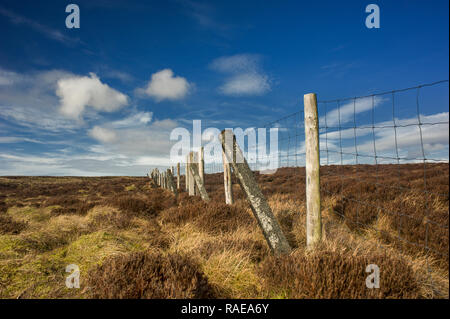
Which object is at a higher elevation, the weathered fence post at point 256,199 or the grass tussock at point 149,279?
the weathered fence post at point 256,199

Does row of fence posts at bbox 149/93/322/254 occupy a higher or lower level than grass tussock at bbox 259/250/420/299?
higher

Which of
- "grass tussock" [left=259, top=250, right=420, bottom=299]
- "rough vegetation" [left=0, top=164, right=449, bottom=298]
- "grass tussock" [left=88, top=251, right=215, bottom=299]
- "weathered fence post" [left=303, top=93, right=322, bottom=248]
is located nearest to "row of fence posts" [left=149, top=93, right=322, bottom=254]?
"weathered fence post" [left=303, top=93, right=322, bottom=248]

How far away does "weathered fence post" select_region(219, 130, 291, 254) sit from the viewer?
313 centimetres

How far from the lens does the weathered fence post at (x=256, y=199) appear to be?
10.3 feet

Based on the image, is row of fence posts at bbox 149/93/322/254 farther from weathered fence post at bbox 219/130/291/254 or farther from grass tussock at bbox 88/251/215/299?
grass tussock at bbox 88/251/215/299

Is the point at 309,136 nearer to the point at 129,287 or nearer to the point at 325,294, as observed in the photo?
the point at 325,294

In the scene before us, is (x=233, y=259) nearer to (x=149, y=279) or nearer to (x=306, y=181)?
(x=149, y=279)

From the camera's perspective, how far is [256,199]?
3.28 metres

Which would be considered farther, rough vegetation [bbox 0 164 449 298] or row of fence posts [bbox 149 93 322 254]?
row of fence posts [bbox 149 93 322 254]

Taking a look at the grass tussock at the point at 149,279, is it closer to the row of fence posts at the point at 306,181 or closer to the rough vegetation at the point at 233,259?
the rough vegetation at the point at 233,259

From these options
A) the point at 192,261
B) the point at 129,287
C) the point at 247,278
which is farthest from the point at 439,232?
the point at 129,287

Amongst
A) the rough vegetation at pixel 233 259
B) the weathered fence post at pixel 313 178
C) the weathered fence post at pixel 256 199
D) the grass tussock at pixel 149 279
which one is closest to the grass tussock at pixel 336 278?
the rough vegetation at pixel 233 259

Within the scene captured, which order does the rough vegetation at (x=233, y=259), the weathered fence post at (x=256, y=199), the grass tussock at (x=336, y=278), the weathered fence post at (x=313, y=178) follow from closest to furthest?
the grass tussock at (x=336, y=278)
the rough vegetation at (x=233, y=259)
the weathered fence post at (x=313, y=178)
the weathered fence post at (x=256, y=199)
